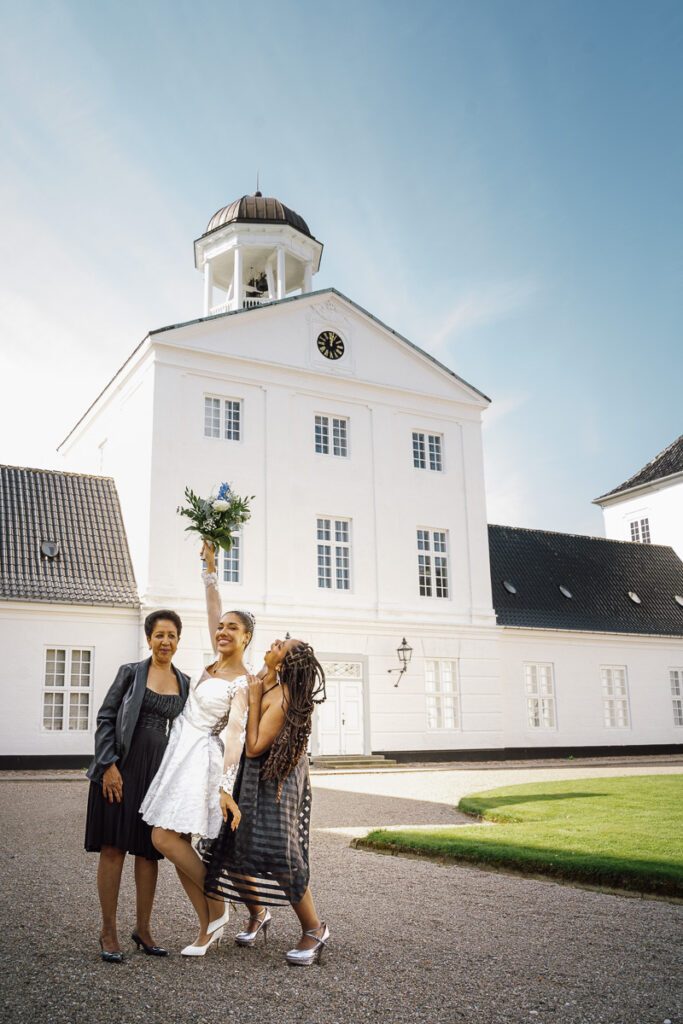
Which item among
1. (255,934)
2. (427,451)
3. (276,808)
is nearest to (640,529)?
(427,451)

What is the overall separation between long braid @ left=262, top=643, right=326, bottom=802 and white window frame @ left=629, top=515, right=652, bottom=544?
108 feet

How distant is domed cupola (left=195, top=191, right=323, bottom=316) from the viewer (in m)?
26.6

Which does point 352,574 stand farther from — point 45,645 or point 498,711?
point 45,645

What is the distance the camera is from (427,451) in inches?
1046

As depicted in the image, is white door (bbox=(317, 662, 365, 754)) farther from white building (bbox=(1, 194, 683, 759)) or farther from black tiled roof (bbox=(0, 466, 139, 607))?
black tiled roof (bbox=(0, 466, 139, 607))

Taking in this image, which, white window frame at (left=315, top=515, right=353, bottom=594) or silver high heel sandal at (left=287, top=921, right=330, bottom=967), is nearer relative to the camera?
silver high heel sandal at (left=287, top=921, right=330, bottom=967)

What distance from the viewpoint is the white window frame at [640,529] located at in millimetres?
36344

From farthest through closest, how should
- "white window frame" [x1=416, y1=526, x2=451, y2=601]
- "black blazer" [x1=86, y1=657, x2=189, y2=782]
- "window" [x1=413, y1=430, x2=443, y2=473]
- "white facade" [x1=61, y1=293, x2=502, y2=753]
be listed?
"window" [x1=413, y1=430, x2=443, y2=473] → "white window frame" [x1=416, y1=526, x2=451, y2=601] → "white facade" [x1=61, y1=293, x2=502, y2=753] → "black blazer" [x1=86, y1=657, x2=189, y2=782]

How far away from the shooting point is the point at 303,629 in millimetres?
23031

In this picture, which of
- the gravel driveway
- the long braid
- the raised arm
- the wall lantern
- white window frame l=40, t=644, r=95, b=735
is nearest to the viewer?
the gravel driveway

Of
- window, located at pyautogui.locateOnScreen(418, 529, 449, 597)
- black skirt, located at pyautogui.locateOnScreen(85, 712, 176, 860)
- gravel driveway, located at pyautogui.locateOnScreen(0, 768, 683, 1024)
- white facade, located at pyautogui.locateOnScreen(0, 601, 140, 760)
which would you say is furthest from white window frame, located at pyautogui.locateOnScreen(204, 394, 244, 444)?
black skirt, located at pyautogui.locateOnScreen(85, 712, 176, 860)

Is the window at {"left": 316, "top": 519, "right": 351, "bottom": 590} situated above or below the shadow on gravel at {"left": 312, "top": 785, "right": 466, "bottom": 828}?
above

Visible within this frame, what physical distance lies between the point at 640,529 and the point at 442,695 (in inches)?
616

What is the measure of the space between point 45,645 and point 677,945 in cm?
1738
